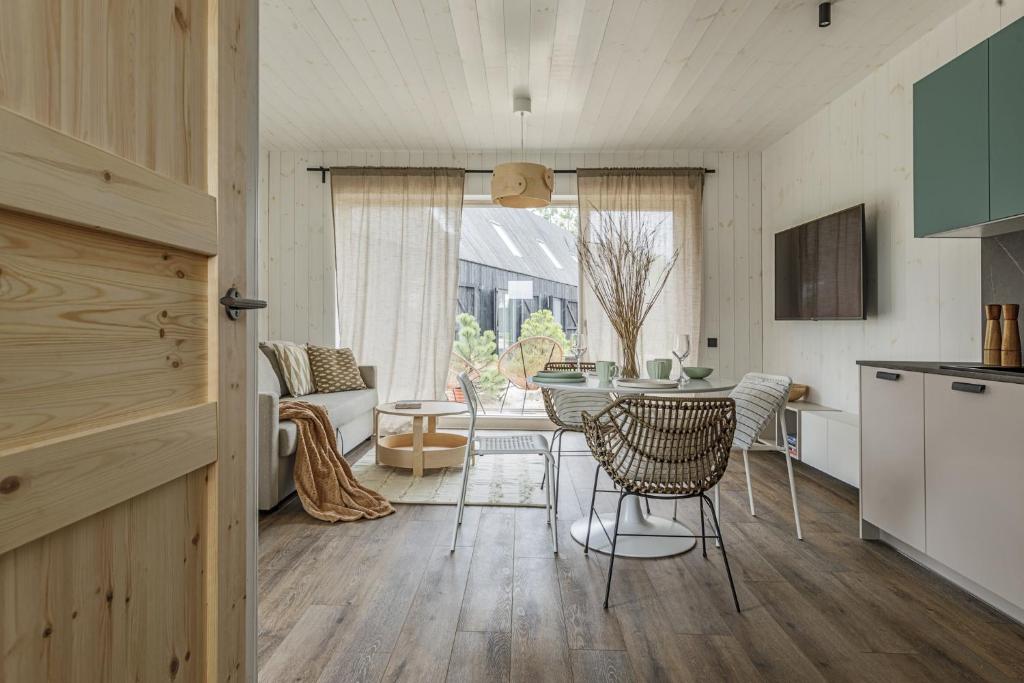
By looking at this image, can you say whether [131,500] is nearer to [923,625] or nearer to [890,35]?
[923,625]

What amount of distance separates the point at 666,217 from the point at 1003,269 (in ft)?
9.71

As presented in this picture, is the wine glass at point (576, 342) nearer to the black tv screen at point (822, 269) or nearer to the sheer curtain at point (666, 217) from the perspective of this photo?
the sheer curtain at point (666, 217)

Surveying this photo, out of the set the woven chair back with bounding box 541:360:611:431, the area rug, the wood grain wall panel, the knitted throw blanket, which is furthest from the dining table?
the wood grain wall panel

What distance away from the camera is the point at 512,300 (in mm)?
5965

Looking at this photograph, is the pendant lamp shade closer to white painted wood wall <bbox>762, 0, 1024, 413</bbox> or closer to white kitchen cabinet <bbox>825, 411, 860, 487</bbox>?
white painted wood wall <bbox>762, 0, 1024, 413</bbox>

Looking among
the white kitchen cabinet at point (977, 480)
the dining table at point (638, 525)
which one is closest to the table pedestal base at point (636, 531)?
the dining table at point (638, 525)

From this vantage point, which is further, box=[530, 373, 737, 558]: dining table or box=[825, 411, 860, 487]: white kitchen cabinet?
box=[825, 411, 860, 487]: white kitchen cabinet

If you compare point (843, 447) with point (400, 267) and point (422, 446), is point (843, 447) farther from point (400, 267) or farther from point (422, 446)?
point (400, 267)

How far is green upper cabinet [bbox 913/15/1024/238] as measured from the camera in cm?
215

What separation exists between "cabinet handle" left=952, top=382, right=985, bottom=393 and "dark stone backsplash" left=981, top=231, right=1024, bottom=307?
2.31 ft

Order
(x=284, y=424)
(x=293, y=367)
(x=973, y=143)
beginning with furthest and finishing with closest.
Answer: (x=293, y=367)
(x=284, y=424)
(x=973, y=143)

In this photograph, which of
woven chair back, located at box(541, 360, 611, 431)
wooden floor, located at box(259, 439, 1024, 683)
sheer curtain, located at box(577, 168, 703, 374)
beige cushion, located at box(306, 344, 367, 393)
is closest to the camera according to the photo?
wooden floor, located at box(259, 439, 1024, 683)

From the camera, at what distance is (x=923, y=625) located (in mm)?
2012

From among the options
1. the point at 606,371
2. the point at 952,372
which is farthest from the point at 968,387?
the point at 606,371
